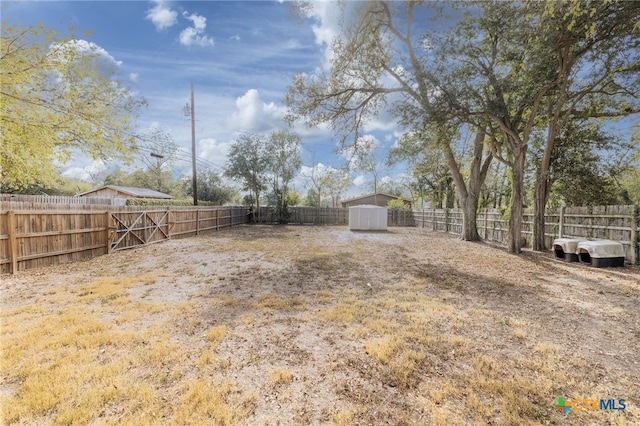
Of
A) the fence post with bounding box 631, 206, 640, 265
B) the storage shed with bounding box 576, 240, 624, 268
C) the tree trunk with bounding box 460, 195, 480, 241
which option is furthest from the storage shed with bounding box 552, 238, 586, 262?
the tree trunk with bounding box 460, 195, 480, 241

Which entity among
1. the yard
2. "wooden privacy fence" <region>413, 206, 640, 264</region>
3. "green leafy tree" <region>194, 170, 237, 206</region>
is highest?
"green leafy tree" <region>194, 170, 237, 206</region>

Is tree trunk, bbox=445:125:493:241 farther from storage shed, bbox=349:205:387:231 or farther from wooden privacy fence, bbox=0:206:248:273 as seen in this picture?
wooden privacy fence, bbox=0:206:248:273

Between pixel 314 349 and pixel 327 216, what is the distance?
20750 millimetres

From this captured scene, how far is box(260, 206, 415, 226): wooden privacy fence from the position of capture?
23.0 meters

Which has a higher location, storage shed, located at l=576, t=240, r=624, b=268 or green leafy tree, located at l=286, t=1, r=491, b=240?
green leafy tree, located at l=286, t=1, r=491, b=240

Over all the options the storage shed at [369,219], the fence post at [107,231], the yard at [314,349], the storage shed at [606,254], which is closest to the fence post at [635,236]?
the storage shed at [606,254]

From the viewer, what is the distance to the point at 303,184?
35062mm

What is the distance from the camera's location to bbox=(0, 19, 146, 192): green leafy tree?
5.23m

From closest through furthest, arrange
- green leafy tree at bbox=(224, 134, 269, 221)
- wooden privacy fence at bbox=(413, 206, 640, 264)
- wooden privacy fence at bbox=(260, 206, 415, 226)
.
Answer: wooden privacy fence at bbox=(413, 206, 640, 264) → green leafy tree at bbox=(224, 134, 269, 221) → wooden privacy fence at bbox=(260, 206, 415, 226)

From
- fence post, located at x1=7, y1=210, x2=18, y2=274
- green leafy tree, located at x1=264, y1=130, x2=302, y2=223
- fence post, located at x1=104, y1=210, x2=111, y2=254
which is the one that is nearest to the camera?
fence post, located at x1=7, y1=210, x2=18, y2=274

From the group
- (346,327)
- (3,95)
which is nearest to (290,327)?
(346,327)

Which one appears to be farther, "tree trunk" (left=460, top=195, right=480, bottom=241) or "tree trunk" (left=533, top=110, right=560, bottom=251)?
"tree trunk" (left=460, top=195, right=480, bottom=241)

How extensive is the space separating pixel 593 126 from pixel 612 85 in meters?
2.52

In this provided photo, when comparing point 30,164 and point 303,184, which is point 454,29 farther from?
point 303,184
